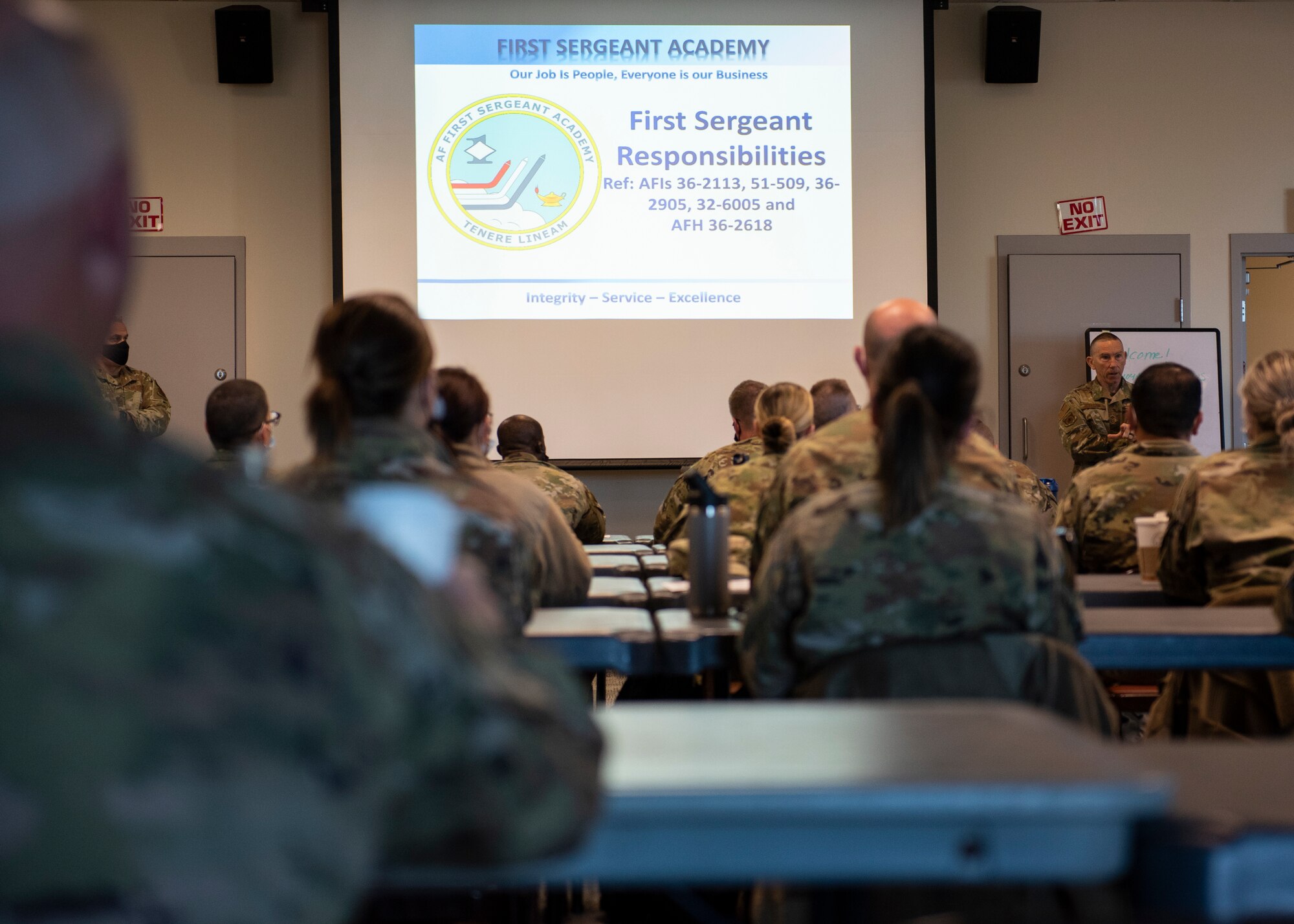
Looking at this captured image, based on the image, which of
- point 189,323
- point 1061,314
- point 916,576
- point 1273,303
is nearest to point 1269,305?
point 1273,303

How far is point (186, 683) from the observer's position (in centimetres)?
62

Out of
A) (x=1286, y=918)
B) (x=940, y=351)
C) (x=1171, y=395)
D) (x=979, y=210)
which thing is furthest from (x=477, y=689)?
(x=979, y=210)

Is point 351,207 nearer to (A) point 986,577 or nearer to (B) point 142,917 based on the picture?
(A) point 986,577

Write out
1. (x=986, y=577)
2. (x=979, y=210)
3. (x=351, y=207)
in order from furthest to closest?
(x=979, y=210) < (x=351, y=207) < (x=986, y=577)

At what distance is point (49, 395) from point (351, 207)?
19.2 feet

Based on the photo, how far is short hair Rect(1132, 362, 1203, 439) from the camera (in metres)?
3.34

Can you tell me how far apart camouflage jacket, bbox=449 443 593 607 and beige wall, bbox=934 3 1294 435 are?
15.4 ft

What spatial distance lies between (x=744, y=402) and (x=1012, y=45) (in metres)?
3.26

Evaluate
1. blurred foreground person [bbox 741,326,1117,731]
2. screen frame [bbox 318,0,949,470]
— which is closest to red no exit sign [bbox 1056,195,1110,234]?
screen frame [bbox 318,0,949,470]

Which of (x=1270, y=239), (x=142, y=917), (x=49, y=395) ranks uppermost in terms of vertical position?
(x=1270, y=239)

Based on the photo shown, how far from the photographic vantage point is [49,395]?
0.65m

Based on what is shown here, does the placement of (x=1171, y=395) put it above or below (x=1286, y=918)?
above

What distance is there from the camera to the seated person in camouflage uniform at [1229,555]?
8.27 ft

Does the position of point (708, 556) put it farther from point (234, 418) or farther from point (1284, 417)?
point (234, 418)
